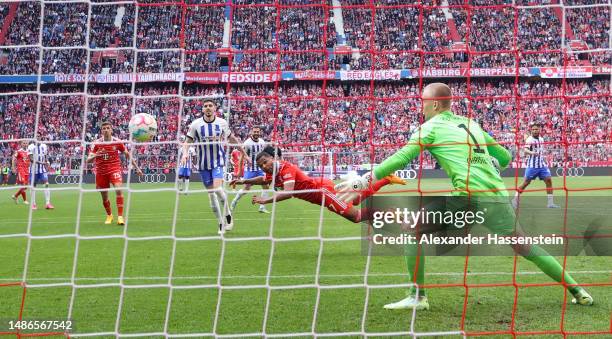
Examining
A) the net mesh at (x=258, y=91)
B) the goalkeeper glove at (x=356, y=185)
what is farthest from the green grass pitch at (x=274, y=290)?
the goalkeeper glove at (x=356, y=185)

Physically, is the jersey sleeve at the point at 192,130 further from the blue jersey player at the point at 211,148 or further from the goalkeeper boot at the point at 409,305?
the goalkeeper boot at the point at 409,305

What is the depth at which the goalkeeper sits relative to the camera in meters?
5.07

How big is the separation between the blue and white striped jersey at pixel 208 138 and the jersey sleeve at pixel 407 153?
18.2ft

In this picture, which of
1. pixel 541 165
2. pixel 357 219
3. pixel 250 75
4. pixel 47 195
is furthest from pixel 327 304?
pixel 47 195

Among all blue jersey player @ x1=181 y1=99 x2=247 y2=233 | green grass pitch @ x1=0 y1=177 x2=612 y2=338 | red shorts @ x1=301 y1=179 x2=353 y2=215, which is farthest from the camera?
blue jersey player @ x1=181 y1=99 x2=247 y2=233

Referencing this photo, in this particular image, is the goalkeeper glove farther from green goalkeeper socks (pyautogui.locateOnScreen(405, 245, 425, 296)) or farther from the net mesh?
green goalkeeper socks (pyautogui.locateOnScreen(405, 245, 425, 296))

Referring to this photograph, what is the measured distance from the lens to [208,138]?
10.3 metres

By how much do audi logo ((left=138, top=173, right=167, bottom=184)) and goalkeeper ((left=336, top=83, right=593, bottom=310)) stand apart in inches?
875

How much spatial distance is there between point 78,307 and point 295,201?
12428 mm

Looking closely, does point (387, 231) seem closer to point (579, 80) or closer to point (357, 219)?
point (357, 219)

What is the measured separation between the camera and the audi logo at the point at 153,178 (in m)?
26.3

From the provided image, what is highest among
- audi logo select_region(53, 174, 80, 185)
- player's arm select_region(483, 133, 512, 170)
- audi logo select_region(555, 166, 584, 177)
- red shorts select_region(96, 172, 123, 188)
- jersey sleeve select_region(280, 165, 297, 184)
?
audi logo select_region(555, 166, 584, 177)

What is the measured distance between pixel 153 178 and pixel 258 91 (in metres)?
19.1

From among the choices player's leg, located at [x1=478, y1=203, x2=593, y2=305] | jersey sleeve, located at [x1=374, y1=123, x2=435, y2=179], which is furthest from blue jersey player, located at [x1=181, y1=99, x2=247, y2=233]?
player's leg, located at [x1=478, y1=203, x2=593, y2=305]
